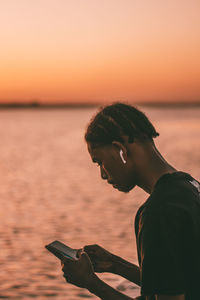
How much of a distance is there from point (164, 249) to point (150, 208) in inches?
5.9

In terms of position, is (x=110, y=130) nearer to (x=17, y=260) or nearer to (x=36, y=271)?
(x=36, y=271)

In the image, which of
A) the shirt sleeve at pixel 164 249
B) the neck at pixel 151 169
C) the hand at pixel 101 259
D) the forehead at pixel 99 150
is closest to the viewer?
the shirt sleeve at pixel 164 249

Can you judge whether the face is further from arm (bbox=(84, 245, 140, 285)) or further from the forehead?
arm (bbox=(84, 245, 140, 285))

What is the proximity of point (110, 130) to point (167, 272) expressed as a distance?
0.60 metres

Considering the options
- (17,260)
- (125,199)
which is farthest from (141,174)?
(125,199)

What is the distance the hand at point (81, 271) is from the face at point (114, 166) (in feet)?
1.09

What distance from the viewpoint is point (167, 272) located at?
1997 millimetres

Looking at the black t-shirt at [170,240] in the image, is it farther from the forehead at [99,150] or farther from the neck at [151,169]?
the forehead at [99,150]

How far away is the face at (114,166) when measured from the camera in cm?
225

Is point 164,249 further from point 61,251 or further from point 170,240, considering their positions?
point 61,251

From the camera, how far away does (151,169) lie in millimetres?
2188

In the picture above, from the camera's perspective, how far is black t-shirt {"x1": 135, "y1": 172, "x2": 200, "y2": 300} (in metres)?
1.98

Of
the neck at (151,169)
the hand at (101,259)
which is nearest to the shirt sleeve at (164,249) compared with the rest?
the neck at (151,169)

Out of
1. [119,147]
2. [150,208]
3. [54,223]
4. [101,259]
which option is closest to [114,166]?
[119,147]
